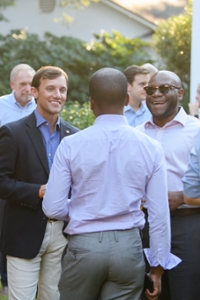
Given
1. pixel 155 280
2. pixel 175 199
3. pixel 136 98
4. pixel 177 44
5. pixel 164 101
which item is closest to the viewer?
pixel 155 280

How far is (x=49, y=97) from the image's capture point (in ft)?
18.2

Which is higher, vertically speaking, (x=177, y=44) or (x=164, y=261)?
(x=177, y=44)

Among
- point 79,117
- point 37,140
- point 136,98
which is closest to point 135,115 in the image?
point 136,98

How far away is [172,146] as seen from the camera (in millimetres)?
5254

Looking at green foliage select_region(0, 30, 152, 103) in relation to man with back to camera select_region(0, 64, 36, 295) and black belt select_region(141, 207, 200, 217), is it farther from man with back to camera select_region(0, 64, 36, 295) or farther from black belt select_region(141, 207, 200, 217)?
black belt select_region(141, 207, 200, 217)

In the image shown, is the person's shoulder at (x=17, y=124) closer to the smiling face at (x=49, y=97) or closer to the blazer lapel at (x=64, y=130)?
the smiling face at (x=49, y=97)

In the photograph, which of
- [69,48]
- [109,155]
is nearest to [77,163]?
[109,155]

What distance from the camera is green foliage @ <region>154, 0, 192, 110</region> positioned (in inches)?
645

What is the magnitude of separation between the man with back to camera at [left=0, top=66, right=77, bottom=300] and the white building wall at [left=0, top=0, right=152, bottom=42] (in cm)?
2130

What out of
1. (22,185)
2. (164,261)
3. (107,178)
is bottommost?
(164,261)

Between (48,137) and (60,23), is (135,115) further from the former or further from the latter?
(60,23)

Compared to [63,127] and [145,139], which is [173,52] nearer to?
[63,127]

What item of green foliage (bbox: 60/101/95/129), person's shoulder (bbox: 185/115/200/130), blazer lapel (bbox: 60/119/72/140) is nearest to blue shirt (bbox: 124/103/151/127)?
blazer lapel (bbox: 60/119/72/140)

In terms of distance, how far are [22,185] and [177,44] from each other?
1199 centimetres
